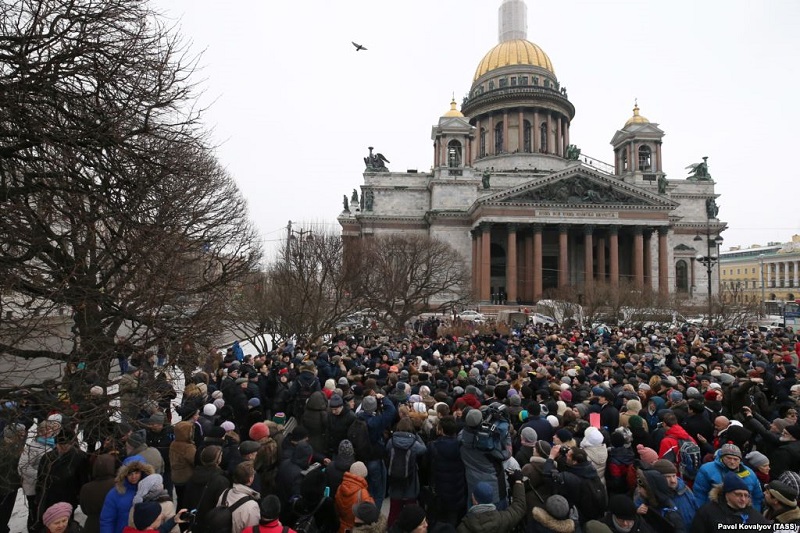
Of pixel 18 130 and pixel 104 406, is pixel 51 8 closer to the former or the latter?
pixel 18 130

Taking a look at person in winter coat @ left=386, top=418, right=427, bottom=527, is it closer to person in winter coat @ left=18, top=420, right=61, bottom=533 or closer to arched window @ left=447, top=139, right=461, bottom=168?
person in winter coat @ left=18, top=420, right=61, bottom=533

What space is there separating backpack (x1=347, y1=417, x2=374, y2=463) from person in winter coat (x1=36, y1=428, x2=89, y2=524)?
3277mm

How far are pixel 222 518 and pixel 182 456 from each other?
2184 millimetres

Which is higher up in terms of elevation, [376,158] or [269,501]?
[376,158]

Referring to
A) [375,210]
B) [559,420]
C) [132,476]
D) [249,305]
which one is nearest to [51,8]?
[132,476]

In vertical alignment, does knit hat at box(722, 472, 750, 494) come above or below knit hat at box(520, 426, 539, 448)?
above

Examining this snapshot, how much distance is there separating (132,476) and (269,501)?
5.77 feet

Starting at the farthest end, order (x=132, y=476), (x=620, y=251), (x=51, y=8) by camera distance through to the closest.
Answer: (x=620, y=251) → (x=51, y=8) → (x=132, y=476)

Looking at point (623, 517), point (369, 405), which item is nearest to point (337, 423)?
point (369, 405)

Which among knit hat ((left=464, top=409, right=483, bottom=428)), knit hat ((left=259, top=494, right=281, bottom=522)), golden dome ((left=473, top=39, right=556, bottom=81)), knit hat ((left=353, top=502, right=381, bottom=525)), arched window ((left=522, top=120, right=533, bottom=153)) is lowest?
knit hat ((left=353, top=502, right=381, bottom=525))

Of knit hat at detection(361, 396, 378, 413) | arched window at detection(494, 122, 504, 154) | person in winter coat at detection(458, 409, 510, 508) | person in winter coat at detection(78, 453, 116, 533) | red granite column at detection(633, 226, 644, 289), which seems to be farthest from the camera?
arched window at detection(494, 122, 504, 154)

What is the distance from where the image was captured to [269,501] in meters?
4.00

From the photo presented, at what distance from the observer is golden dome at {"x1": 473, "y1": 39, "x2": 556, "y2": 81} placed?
67875 millimetres

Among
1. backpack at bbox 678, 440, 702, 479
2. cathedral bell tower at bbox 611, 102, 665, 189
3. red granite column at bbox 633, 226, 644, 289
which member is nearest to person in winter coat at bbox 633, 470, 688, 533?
backpack at bbox 678, 440, 702, 479
